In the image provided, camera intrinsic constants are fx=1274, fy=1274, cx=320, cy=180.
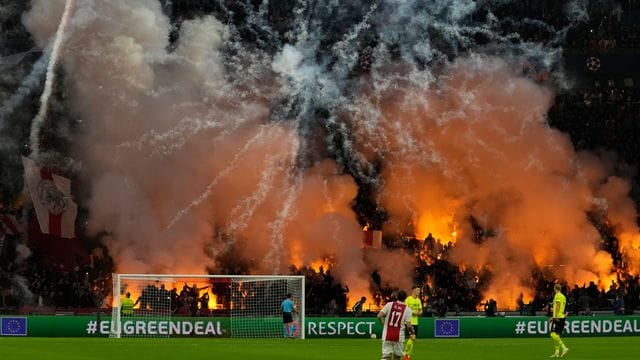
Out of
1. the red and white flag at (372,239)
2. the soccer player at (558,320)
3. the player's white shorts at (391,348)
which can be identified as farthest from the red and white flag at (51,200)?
the player's white shorts at (391,348)

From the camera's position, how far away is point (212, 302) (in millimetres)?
42781

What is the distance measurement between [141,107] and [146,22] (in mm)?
3340

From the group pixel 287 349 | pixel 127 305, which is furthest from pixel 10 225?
pixel 287 349

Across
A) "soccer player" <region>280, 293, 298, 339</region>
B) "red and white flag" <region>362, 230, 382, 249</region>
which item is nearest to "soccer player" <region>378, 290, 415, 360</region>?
"soccer player" <region>280, 293, 298, 339</region>

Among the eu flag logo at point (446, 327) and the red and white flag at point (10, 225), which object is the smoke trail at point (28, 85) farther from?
the eu flag logo at point (446, 327)

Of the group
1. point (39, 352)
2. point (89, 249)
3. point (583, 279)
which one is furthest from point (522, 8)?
point (39, 352)

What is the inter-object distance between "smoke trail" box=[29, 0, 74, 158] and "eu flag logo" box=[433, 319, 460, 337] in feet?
54.2

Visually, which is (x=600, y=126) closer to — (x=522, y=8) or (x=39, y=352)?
(x=522, y=8)

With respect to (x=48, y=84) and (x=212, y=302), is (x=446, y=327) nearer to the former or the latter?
(x=212, y=302)

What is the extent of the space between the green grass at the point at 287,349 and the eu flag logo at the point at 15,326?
2.30 m

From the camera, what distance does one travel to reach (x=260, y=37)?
47.4 m

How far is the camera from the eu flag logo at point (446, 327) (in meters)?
40.6

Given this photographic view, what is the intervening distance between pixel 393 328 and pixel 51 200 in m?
25.6

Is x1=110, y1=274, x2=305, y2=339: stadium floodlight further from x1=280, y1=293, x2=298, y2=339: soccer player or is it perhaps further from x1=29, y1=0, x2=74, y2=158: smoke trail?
x1=29, y1=0, x2=74, y2=158: smoke trail
